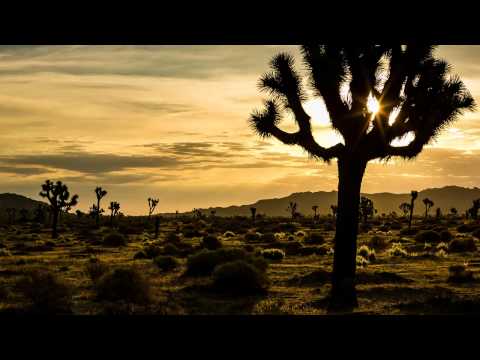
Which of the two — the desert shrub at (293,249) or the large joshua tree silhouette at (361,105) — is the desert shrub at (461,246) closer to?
the desert shrub at (293,249)

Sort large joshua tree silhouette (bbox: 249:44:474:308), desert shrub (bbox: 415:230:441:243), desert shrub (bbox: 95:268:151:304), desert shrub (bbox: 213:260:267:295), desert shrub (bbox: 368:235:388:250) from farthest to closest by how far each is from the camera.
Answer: desert shrub (bbox: 415:230:441:243) < desert shrub (bbox: 368:235:388:250) < desert shrub (bbox: 213:260:267:295) < desert shrub (bbox: 95:268:151:304) < large joshua tree silhouette (bbox: 249:44:474:308)

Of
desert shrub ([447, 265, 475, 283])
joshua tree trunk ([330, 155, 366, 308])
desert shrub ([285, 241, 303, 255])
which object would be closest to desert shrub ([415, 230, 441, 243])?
desert shrub ([285, 241, 303, 255])

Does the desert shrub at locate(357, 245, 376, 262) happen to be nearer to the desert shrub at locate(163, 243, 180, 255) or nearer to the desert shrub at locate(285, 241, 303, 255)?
the desert shrub at locate(285, 241, 303, 255)

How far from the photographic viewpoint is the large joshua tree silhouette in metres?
11.1

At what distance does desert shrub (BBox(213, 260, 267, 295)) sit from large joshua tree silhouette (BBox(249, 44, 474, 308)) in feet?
10.3

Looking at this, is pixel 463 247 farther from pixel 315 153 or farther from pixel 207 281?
pixel 315 153

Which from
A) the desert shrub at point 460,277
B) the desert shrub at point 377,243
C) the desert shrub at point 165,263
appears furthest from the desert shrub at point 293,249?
the desert shrub at point 460,277

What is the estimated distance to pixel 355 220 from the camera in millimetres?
12734

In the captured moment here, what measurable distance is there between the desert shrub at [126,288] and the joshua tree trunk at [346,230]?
4.51 meters

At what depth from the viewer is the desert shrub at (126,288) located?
534 inches

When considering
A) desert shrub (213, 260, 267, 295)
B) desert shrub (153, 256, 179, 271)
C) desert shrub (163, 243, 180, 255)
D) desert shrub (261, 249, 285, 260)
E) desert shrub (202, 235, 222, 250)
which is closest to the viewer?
desert shrub (213, 260, 267, 295)

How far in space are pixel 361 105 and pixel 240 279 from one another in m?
6.25

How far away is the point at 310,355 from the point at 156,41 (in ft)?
3.82

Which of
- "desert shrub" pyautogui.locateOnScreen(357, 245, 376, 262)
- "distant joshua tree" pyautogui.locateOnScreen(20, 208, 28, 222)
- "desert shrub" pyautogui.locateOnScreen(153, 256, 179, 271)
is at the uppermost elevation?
"desert shrub" pyautogui.locateOnScreen(357, 245, 376, 262)
